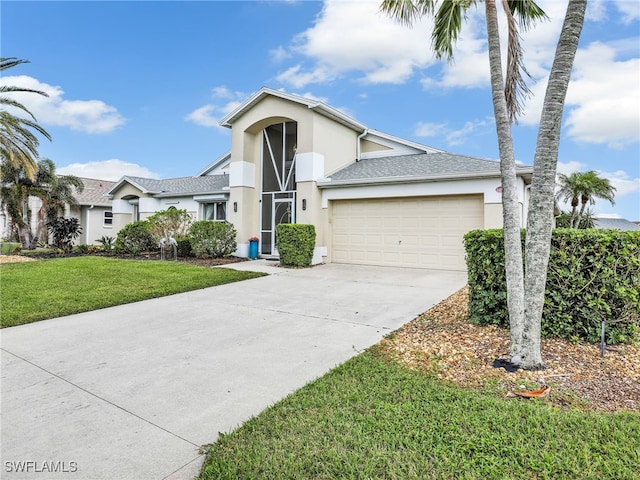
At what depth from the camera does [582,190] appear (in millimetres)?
25109

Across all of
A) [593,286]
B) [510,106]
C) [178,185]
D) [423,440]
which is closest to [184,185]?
[178,185]

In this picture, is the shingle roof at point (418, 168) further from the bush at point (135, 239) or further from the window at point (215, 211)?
the bush at point (135, 239)

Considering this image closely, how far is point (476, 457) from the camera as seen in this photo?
244 centimetres

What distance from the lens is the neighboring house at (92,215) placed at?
25.1m

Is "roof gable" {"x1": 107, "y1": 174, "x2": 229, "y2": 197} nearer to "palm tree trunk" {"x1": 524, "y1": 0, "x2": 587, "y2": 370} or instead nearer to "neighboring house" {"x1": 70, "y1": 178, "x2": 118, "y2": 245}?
"neighboring house" {"x1": 70, "y1": 178, "x2": 118, "y2": 245}


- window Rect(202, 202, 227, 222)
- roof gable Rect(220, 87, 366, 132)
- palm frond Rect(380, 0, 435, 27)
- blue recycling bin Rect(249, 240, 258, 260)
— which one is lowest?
blue recycling bin Rect(249, 240, 258, 260)

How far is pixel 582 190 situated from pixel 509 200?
26.4m

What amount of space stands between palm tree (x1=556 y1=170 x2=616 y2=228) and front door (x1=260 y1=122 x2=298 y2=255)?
798 inches

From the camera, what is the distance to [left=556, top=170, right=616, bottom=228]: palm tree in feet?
80.9

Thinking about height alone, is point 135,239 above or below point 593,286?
above

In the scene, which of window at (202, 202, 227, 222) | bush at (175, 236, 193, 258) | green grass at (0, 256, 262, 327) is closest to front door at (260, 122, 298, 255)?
window at (202, 202, 227, 222)

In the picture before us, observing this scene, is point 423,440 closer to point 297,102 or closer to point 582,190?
point 297,102

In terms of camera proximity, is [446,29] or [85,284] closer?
[446,29]

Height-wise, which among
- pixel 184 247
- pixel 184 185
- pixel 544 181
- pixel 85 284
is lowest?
pixel 85 284
